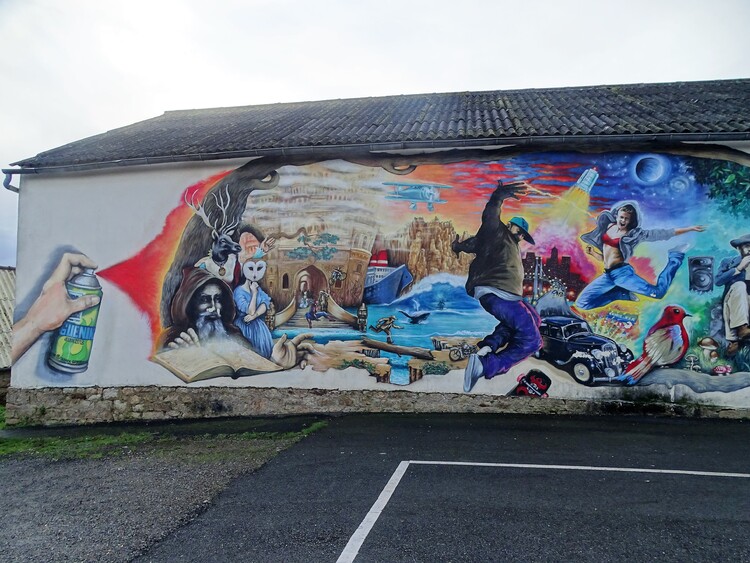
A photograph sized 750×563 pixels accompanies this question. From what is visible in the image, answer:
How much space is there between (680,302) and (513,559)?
5893 millimetres

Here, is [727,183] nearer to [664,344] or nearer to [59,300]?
[664,344]

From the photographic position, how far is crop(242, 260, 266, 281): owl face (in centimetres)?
888

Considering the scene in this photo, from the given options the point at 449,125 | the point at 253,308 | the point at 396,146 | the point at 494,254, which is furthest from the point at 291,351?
the point at 449,125

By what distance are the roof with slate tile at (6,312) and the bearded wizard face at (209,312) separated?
620cm

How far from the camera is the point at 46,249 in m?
9.63

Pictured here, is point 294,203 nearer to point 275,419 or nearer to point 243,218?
point 243,218

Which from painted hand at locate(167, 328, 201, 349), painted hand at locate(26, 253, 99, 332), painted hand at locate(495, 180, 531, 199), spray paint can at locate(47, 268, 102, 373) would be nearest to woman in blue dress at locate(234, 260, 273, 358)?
painted hand at locate(167, 328, 201, 349)

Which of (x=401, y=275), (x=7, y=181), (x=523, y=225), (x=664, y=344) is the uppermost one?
(x=7, y=181)

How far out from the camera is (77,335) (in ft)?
30.9

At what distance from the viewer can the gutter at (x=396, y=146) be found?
25.9 ft

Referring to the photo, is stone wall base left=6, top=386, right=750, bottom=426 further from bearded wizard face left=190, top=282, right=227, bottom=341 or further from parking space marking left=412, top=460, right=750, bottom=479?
parking space marking left=412, top=460, right=750, bottom=479

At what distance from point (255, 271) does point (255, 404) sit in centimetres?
230

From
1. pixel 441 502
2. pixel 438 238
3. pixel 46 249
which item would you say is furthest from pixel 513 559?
pixel 46 249

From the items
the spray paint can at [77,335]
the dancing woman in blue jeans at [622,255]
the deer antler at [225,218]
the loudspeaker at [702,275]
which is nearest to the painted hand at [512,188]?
the dancing woman in blue jeans at [622,255]
